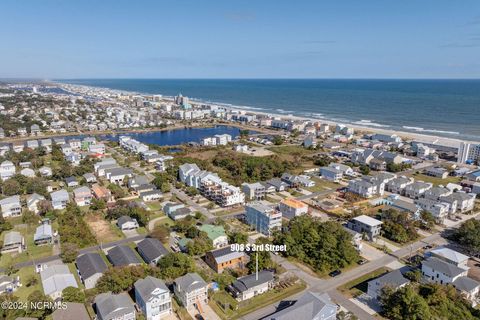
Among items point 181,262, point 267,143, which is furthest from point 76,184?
point 267,143

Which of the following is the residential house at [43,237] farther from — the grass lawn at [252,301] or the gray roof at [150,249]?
the grass lawn at [252,301]

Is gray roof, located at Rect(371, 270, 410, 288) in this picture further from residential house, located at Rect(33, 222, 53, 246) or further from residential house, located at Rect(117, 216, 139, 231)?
residential house, located at Rect(33, 222, 53, 246)

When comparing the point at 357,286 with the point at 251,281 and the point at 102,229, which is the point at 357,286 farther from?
the point at 102,229

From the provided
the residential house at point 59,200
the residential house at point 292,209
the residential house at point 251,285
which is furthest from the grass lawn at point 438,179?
A: the residential house at point 59,200

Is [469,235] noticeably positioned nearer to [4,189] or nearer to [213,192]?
[213,192]

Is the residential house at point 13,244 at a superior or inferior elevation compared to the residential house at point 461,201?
inferior

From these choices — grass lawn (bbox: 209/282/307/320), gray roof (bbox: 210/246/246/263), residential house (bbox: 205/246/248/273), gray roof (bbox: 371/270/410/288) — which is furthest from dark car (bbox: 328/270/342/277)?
gray roof (bbox: 210/246/246/263)

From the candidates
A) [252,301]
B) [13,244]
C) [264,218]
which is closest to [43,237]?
[13,244]
